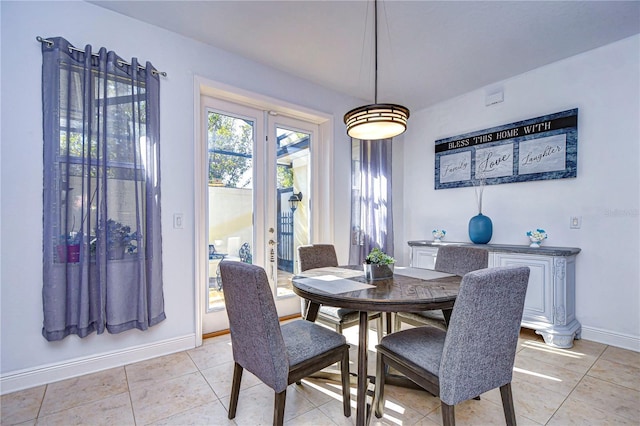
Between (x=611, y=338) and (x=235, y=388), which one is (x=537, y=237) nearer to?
(x=611, y=338)

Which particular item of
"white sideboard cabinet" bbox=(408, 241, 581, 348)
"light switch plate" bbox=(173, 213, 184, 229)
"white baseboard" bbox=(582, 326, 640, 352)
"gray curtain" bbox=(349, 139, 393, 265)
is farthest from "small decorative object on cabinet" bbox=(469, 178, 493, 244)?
"light switch plate" bbox=(173, 213, 184, 229)

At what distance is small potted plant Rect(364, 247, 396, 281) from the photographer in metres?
1.94

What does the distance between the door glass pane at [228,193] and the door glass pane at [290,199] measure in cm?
36

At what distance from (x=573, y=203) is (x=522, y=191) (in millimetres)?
455

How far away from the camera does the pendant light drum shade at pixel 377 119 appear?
6.30 ft

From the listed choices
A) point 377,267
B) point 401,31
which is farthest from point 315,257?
point 401,31

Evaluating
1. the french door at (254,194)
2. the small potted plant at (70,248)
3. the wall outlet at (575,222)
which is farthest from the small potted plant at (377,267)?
the wall outlet at (575,222)

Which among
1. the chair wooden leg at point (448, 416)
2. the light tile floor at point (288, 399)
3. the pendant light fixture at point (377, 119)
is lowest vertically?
the light tile floor at point (288, 399)

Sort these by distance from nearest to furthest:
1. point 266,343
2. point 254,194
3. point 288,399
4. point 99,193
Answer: point 266,343 → point 288,399 → point 99,193 → point 254,194

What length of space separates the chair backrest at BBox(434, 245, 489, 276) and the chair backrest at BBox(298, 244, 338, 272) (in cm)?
96

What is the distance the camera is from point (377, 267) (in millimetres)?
1952

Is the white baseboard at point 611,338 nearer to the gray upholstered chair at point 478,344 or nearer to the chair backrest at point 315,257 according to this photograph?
the gray upholstered chair at point 478,344

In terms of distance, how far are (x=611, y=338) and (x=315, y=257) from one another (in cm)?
276

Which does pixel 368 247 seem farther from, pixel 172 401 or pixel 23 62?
pixel 23 62
